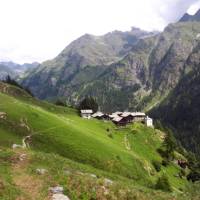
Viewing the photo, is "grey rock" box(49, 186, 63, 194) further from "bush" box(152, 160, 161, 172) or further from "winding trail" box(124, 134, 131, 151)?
"winding trail" box(124, 134, 131, 151)

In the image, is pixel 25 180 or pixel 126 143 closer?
pixel 25 180

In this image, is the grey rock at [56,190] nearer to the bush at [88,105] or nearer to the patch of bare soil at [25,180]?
the patch of bare soil at [25,180]

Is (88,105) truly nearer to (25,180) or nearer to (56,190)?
(25,180)

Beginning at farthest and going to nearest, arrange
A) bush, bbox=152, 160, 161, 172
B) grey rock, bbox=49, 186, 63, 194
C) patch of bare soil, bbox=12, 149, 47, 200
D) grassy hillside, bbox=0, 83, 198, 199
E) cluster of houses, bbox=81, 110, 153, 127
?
1. cluster of houses, bbox=81, 110, 153, 127
2. bush, bbox=152, 160, 161, 172
3. grassy hillside, bbox=0, 83, 198, 199
4. grey rock, bbox=49, 186, 63, 194
5. patch of bare soil, bbox=12, 149, 47, 200

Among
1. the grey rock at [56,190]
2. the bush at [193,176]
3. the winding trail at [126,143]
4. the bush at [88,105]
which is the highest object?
the bush at [88,105]

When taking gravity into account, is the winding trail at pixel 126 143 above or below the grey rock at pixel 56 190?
below

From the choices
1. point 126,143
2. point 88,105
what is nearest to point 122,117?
point 88,105

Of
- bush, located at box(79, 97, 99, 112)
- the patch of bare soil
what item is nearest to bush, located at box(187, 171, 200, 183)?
bush, located at box(79, 97, 99, 112)

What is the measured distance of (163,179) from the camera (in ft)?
265

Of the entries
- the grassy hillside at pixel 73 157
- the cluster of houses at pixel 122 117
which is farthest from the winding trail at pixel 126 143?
the cluster of houses at pixel 122 117

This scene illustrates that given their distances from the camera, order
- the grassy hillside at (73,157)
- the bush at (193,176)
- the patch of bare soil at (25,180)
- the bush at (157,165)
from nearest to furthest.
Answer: the patch of bare soil at (25,180) < the grassy hillside at (73,157) < the bush at (157,165) < the bush at (193,176)

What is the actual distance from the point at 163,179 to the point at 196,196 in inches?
1554

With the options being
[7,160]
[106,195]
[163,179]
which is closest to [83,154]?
[163,179]

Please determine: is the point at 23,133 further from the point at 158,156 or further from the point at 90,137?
the point at 158,156
